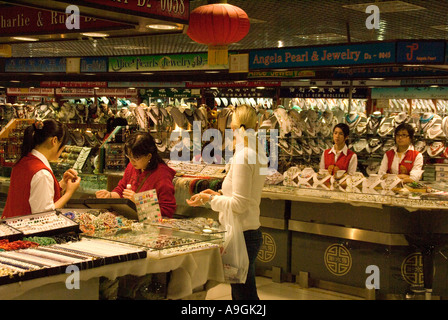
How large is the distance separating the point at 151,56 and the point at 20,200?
695 cm

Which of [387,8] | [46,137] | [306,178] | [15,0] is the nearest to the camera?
[15,0]

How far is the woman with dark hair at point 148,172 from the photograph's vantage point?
197 inches

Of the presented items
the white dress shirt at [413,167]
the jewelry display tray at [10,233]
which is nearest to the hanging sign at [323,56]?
the white dress shirt at [413,167]

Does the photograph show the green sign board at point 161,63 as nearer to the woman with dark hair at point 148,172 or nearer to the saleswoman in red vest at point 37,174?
the woman with dark hair at point 148,172

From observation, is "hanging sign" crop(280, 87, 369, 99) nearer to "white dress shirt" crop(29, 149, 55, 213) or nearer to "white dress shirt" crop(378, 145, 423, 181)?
"white dress shirt" crop(378, 145, 423, 181)

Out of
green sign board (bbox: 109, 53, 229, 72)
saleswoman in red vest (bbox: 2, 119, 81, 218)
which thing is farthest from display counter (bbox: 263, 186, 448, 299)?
green sign board (bbox: 109, 53, 229, 72)

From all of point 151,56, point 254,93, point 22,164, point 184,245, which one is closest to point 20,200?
point 22,164

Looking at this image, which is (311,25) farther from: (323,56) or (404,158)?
(404,158)

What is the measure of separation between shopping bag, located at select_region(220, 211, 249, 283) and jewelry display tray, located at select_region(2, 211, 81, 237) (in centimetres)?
102

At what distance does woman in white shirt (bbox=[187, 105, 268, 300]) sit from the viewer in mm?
4203

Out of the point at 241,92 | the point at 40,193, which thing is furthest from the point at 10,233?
the point at 241,92

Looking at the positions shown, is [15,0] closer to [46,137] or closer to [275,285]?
[46,137]

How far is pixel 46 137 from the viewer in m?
4.39
